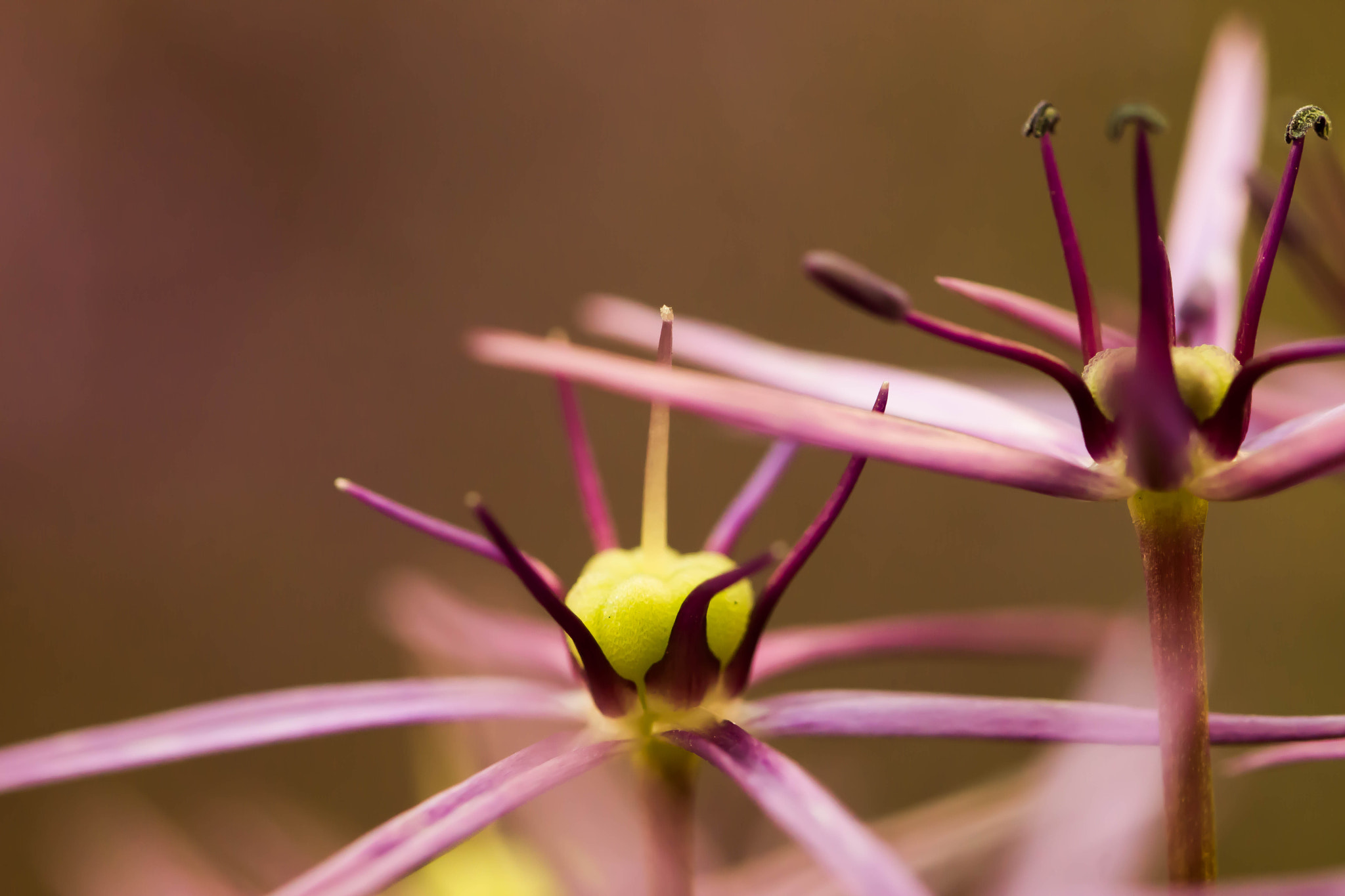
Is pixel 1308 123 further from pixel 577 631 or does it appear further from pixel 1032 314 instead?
pixel 577 631

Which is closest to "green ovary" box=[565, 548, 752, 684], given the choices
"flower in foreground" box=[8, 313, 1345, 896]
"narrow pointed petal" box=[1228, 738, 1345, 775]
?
"flower in foreground" box=[8, 313, 1345, 896]

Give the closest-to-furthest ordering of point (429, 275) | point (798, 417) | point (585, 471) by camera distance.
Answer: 1. point (798, 417)
2. point (585, 471)
3. point (429, 275)

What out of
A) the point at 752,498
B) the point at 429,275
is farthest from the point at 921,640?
the point at 429,275

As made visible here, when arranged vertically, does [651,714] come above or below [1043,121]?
below

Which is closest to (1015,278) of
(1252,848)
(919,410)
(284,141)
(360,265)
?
(1252,848)

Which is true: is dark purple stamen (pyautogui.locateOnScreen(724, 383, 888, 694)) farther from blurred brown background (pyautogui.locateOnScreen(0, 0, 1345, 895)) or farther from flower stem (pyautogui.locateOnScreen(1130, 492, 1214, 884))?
blurred brown background (pyautogui.locateOnScreen(0, 0, 1345, 895))

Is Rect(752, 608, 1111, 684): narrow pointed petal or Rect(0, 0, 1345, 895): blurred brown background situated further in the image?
Rect(0, 0, 1345, 895): blurred brown background

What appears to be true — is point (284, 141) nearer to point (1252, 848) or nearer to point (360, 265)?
point (360, 265)

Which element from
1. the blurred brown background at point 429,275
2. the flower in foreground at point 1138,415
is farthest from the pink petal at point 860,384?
the blurred brown background at point 429,275
